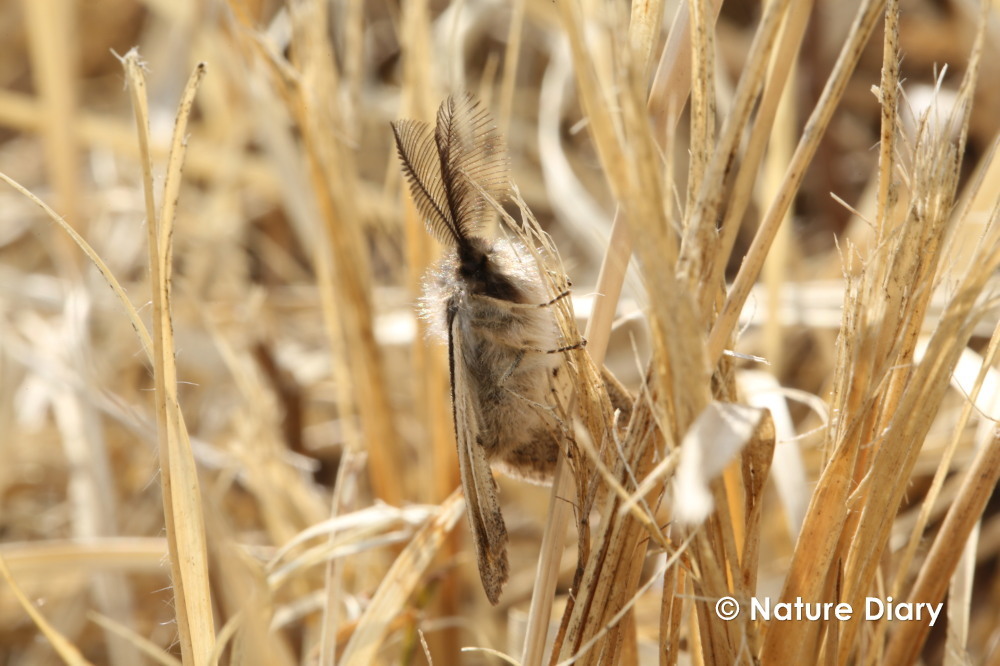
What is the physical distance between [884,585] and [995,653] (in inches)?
6.6

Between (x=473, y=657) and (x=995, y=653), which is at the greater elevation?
(x=995, y=653)

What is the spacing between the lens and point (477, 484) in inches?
44.1

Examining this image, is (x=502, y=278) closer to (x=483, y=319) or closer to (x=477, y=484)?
(x=483, y=319)

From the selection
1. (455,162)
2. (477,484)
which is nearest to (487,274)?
(455,162)

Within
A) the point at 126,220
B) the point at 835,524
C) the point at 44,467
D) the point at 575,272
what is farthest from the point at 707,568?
the point at 126,220

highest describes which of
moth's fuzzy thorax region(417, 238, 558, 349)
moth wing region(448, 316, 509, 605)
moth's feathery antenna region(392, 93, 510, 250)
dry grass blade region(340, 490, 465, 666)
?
moth's feathery antenna region(392, 93, 510, 250)

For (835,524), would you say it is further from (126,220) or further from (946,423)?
(126,220)

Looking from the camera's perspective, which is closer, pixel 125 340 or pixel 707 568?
pixel 707 568

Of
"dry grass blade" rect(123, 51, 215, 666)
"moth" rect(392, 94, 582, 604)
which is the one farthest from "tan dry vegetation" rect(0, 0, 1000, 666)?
"moth" rect(392, 94, 582, 604)

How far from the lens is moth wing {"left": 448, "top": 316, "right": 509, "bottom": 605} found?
1.05 metres

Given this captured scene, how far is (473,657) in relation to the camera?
5.81 feet

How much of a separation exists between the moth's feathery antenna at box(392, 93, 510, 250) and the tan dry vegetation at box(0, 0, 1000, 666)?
5.1 inches

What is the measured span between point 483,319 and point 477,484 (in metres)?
0.26

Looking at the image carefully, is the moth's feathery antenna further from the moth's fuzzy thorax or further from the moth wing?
the moth wing
